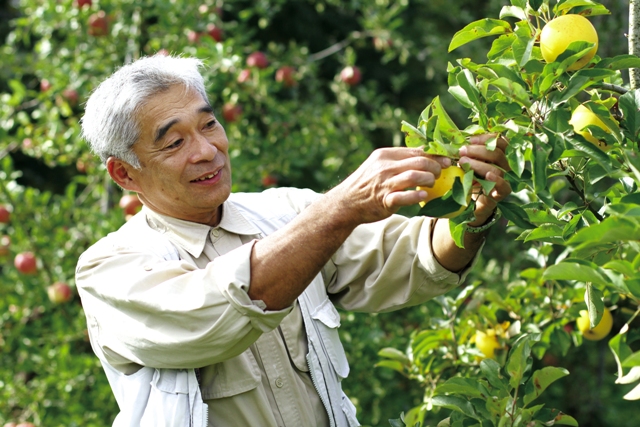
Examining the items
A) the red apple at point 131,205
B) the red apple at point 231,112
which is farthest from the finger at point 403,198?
the red apple at point 231,112

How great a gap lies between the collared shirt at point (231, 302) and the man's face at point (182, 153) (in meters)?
0.08

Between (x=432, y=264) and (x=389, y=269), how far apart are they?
0.50 feet

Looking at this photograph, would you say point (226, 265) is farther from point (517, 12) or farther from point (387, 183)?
point (517, 12)

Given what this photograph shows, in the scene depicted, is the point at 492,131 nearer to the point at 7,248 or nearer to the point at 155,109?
the point at 155,109

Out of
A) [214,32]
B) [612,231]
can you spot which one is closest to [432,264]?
[612,231]

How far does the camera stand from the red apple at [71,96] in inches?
146

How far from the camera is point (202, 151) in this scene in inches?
69.9

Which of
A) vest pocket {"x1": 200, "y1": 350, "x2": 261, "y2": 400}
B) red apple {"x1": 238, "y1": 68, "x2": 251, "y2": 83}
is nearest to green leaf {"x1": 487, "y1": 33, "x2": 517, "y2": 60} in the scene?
vest pocket {"x1": 200, "y1": 350, "x2": 261, "y2": 400}

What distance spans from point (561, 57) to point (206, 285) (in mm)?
756

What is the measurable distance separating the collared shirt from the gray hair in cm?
20

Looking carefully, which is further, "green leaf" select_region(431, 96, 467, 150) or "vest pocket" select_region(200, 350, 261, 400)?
"vest pocket" select_region(200, 350, 261, 400)

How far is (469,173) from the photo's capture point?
1221 millimetres

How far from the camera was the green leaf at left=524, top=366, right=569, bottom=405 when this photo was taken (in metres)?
1.44

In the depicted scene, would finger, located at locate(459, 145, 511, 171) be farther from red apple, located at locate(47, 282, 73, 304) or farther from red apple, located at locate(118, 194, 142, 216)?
red apple, located at locate(47, 282, 73, 304)
